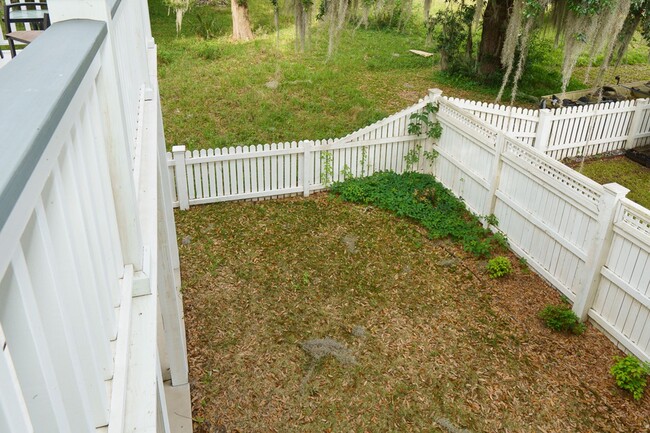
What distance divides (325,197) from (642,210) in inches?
186

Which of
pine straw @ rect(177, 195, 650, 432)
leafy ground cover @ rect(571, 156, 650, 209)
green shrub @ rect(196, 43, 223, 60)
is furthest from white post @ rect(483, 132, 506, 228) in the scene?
green shrub @ rect(196, 43, 223, 60)

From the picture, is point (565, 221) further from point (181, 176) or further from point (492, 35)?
point (492, 35)

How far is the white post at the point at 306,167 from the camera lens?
835 cm

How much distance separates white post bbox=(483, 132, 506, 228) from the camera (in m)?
7.28

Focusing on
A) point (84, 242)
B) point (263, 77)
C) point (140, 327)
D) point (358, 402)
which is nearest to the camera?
point (84, 242)

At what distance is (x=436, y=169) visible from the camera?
9.12 meters

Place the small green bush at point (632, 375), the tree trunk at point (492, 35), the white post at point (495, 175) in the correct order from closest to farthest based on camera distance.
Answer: the small green bush at point (632, 375) < the white post at point (495, 175) < the tree trunk at point (492, 35)

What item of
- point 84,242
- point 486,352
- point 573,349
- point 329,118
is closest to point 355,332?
point 486,352

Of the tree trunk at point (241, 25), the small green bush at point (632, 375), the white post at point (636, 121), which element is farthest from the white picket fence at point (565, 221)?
the tree trunk at point (241, 25)

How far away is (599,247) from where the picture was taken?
18.8ft

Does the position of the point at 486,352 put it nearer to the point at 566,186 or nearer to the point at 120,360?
the point at 566,186

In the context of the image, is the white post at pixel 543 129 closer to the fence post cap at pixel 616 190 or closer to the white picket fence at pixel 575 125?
the white picket fence at pixel 575 125

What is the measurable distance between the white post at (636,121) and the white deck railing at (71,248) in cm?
1079

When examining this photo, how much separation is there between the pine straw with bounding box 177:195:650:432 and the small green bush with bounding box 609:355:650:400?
0.30 ft
